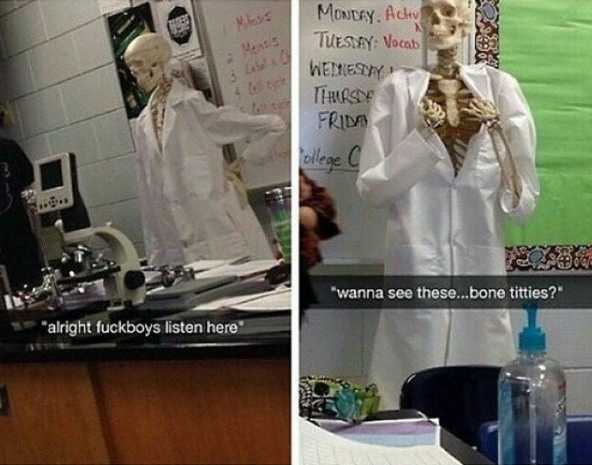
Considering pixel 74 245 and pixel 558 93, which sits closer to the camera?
pixel 558 93

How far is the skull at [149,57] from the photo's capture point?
56.2 inches

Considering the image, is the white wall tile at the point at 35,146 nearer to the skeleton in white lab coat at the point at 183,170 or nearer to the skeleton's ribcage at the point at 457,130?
the skeleton in white lab coat at the point at 183,170

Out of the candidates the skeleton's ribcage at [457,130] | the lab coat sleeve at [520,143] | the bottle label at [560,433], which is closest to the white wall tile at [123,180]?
the skeleton's ribcage at [457,130]

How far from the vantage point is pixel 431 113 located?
1.22 metres

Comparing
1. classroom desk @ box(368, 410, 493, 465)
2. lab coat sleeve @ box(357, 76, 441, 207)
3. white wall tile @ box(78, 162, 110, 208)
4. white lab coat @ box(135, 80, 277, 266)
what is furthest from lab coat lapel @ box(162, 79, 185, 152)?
classroom desk @ box(368, 410, 493, 465)

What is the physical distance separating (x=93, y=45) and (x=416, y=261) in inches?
28.2

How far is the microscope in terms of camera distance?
1.42 meters

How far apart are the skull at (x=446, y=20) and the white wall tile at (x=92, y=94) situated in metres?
0.58

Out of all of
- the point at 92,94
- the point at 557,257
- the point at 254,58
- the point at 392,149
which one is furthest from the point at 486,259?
the point at 92,94

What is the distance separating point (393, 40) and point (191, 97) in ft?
1.35

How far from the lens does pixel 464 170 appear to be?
47.4 inches

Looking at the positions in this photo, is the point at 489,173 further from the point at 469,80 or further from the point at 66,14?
the point at 66,14

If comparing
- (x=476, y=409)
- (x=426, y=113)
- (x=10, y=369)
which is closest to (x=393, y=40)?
(x=426, y=113)

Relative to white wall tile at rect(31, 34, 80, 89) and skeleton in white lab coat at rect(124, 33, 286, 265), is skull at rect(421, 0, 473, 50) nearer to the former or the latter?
skeleton in white lab coat at rect(124, 33, 286, 265)
